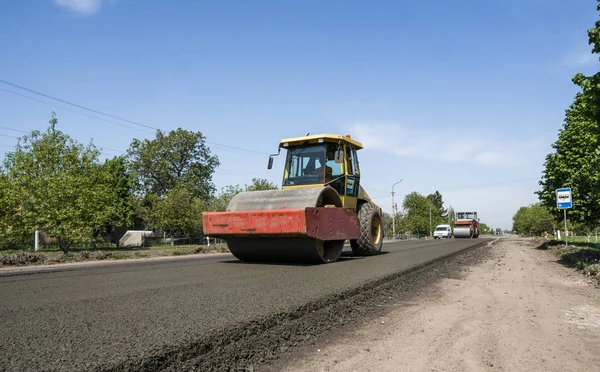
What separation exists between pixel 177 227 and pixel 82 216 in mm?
19398

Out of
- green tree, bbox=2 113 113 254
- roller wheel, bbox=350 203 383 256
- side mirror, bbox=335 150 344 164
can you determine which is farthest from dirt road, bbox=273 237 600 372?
green tree, bbox=2 113 113 254

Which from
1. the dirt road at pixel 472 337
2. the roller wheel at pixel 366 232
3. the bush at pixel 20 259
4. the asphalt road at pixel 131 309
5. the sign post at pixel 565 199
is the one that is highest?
the sign post at pixel 565 199

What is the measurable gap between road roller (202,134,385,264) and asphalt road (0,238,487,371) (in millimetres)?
1175

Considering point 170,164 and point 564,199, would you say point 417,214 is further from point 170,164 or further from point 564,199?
point 564,199

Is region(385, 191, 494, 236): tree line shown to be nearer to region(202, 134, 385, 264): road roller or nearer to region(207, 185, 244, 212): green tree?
region(207, 185, 244, 212): green tree

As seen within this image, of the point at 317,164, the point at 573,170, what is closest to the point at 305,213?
the point at 317,164

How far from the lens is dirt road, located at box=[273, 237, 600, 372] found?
3.22 m

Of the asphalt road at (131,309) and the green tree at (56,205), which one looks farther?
the green tree at (56,205)

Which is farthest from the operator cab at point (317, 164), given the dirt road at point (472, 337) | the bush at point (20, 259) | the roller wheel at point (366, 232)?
the bush at point (20, 259)

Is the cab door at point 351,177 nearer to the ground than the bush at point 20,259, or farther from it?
farther from it

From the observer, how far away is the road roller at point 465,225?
42281mm

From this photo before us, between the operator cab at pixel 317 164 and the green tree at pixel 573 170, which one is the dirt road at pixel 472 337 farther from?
the green tree at pixel 573 170

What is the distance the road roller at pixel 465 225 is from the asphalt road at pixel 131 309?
38.3m

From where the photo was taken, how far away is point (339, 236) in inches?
363
